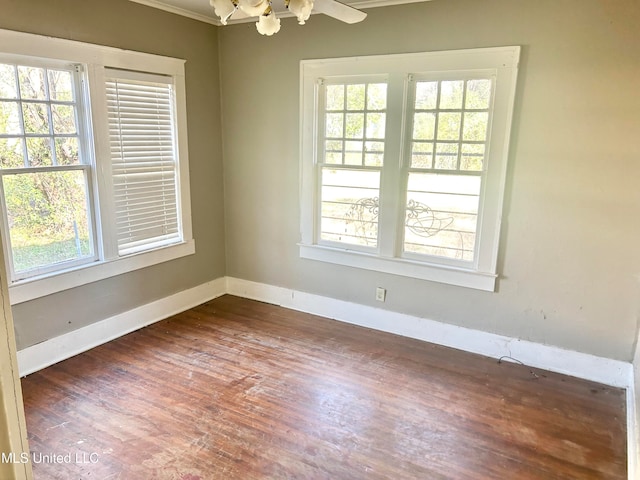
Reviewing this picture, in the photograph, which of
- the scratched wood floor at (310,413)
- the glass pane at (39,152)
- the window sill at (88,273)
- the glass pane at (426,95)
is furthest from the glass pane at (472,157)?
the glass pane at (39,152)

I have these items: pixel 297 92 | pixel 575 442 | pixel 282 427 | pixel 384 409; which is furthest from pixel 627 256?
pixel 297 92

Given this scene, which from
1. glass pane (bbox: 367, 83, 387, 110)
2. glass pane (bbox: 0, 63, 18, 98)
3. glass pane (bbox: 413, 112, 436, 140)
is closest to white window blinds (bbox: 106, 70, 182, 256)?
glass pane (bbox: 0, 63, 18, 98)

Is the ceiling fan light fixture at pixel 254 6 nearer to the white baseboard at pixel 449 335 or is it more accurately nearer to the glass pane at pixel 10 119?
the glass pane at pixel 10 119

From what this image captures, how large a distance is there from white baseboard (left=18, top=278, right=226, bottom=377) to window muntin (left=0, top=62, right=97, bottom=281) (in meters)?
0.53

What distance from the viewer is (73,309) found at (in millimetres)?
3256

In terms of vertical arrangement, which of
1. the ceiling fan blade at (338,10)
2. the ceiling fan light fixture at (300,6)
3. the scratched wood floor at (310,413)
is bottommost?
the scratched wood floor at (310,413)

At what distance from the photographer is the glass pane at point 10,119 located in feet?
8.84

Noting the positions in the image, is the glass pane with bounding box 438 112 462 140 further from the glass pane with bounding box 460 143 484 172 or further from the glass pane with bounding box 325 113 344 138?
the glass pane with bounding box 325 113 344 138

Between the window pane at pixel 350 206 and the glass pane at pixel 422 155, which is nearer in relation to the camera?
the glass pane at pixel 422 155

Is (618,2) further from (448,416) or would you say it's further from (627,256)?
(448,416)

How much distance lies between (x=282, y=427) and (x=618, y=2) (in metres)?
3.16

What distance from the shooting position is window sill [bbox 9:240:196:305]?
115 inches

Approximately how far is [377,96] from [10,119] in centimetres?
250

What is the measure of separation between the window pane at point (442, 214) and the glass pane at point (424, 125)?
0.94ft
